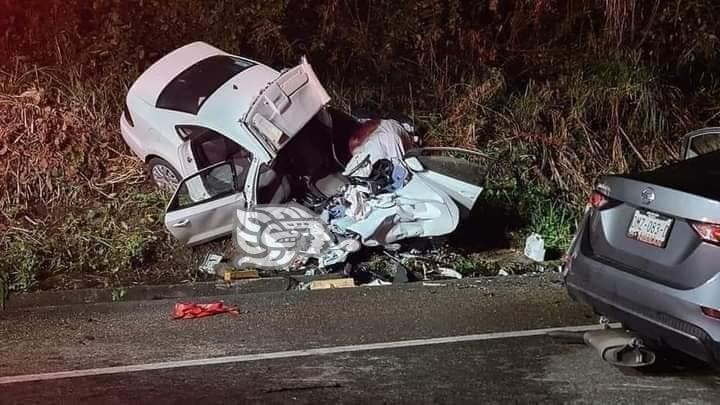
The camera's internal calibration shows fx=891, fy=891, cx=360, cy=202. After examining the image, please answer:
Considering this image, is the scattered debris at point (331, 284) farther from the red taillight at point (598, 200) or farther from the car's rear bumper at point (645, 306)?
the red taillight at point (598, 200)

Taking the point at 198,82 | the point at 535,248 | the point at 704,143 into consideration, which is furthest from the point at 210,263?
the point at 704,143

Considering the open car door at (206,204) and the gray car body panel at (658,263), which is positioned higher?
the gray car body panel at (658,263)

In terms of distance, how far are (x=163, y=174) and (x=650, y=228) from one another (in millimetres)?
5945

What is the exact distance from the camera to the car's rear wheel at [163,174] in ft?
30.7

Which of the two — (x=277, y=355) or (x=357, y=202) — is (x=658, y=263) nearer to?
(x=277, y=355)

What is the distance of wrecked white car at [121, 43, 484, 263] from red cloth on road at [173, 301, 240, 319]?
129 centimetres

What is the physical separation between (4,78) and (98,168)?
6.36 feet

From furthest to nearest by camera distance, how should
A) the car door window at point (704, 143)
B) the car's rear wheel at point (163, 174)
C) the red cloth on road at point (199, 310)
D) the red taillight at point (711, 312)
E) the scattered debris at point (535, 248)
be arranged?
1. the car's rear wheel at point (163, 174)
2. the scattered debris at point (535, 248)
3. the car door window at point (704, 143)
4. the red cloth on road at point (199, 310)
5. the red taillight at point (711, 312)

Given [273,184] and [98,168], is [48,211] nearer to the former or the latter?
[98,168]

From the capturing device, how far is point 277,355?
19.7ft

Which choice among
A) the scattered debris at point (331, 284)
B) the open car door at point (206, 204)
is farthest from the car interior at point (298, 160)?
the scattered debris at point (331, 284)

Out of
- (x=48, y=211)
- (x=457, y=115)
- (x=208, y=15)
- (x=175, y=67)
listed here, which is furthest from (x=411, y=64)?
(x=48, y=211)

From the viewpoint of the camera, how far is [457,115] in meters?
10.8

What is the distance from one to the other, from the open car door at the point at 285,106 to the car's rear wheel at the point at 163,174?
1402mm
